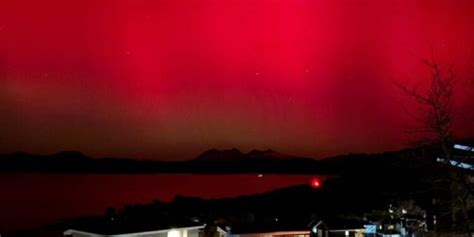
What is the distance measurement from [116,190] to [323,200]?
6739 cm

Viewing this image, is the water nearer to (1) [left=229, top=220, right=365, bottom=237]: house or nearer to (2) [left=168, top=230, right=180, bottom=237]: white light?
(1) [left=229, top=220, right=365, bottom=237]: house

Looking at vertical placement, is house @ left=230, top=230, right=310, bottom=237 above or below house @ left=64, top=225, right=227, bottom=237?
below

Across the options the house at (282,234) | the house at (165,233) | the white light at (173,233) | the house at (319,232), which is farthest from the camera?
the house at (319,232)

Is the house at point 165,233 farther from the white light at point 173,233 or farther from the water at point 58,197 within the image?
the water at point 58,197

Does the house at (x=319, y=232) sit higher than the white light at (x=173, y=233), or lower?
lower

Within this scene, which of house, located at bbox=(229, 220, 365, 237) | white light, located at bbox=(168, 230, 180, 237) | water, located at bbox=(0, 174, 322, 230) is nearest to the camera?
white light, located at bbox=(168, 230, 180, 237)

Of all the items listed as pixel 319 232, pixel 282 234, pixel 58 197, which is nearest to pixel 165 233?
pixel 282 234

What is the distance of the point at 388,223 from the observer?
33406 millimetres

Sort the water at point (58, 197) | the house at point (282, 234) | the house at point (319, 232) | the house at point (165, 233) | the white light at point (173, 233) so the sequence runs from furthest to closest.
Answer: the water at point (58, 197)
the house at point (319, 232)
the house at point (282, 234)
the white light at point (173, 233)
the house at point (165, 233)

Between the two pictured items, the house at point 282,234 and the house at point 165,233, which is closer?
the house at point 165,233

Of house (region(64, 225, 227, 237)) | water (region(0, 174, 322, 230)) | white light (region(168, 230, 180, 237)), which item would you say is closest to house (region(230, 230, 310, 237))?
house (region(64, 225, 227, 237))

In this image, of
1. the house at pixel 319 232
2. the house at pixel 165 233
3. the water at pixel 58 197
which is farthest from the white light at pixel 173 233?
the water at pixel 58 197

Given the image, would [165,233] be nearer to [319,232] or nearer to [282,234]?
[282,234]

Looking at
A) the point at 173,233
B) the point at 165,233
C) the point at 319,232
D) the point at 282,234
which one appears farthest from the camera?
the point at 282,234
